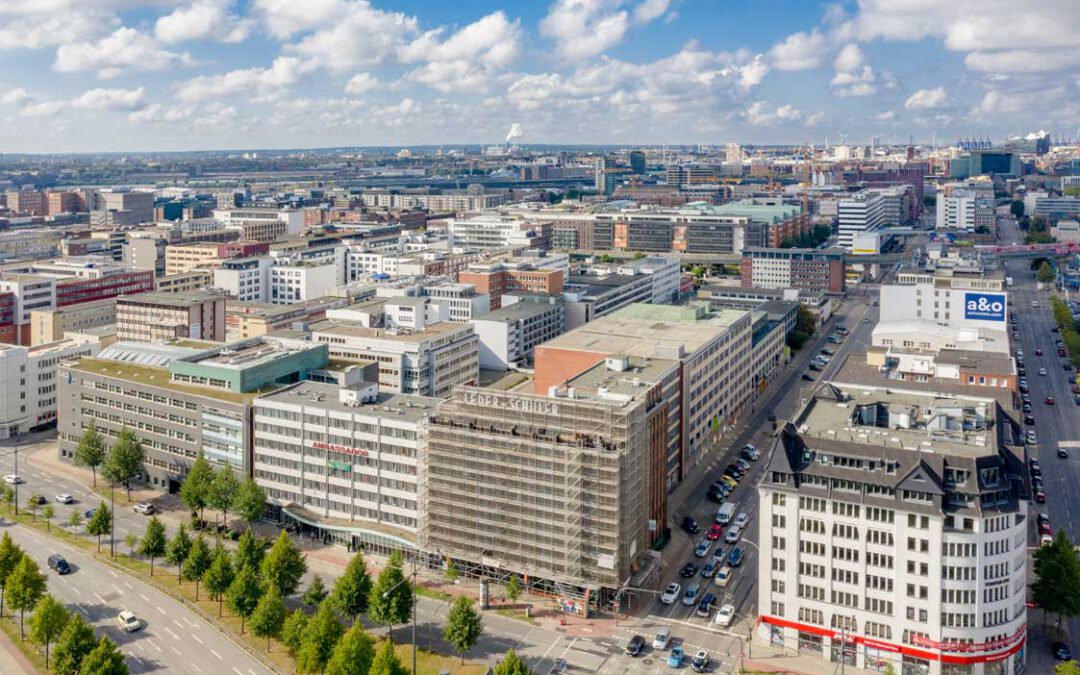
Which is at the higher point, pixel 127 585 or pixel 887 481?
pixel 887 481

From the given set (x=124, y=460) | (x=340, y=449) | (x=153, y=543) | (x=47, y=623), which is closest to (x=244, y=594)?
(x=47, y=623)

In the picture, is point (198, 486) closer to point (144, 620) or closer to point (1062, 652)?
point (144, 620)

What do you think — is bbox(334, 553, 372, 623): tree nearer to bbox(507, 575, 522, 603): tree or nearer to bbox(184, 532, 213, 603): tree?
bbox(507, 575, 522, 603): tree

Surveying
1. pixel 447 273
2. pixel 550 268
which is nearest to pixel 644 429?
pixel 550 268

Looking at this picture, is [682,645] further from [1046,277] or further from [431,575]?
[1046,277]

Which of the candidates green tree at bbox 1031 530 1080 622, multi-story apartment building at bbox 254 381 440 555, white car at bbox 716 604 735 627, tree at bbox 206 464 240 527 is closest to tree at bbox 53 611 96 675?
tree at bbox 206 464 240 527

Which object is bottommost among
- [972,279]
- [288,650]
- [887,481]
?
[288,650]

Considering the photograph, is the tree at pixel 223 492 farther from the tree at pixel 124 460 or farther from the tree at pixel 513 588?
the tree at pixel 513 588
